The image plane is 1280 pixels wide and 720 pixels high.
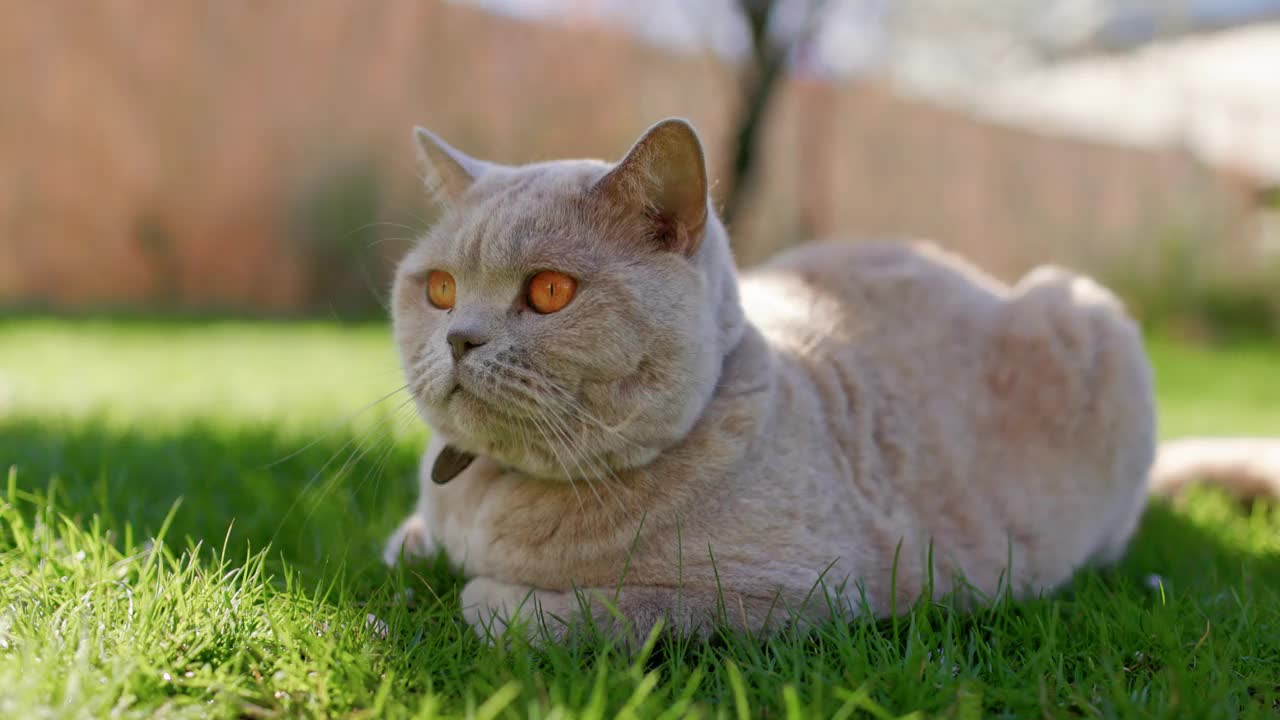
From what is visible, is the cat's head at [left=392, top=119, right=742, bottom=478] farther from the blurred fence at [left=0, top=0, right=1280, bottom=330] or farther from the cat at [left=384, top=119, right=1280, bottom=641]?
the blurred fence at [left=0, top=0, right=1280, bottom=330]

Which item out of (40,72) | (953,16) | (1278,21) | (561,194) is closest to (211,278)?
(40,72)

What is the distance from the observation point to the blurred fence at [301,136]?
6957mm

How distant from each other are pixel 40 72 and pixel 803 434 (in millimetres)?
7286

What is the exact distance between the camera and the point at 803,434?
67.7 inches

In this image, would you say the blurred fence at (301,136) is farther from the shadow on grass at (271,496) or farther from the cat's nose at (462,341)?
the cat's nose at (462,341)

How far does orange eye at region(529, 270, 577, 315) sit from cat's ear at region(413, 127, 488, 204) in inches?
14.1

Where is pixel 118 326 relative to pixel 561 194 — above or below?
below

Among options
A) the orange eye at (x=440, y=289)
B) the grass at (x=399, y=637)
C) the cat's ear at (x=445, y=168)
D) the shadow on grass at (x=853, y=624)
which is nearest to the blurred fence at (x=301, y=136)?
the shadow on grass at (x=853, y=624)

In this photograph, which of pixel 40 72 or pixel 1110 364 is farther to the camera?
pixel 40 72

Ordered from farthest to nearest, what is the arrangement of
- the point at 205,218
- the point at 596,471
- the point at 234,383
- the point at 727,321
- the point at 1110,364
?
the point at 205,218, the point at 234,383, the point at 1110,364, the point at 727,321, the point at 596,471

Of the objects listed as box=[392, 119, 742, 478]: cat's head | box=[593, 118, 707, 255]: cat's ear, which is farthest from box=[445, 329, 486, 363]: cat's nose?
box=[593, 118, 707, 255]: cat's ear

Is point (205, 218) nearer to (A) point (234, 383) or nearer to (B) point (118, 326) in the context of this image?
(B) point (118, 326)

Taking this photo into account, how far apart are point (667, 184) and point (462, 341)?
41 cm

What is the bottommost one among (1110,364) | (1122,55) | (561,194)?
(1110,364)
